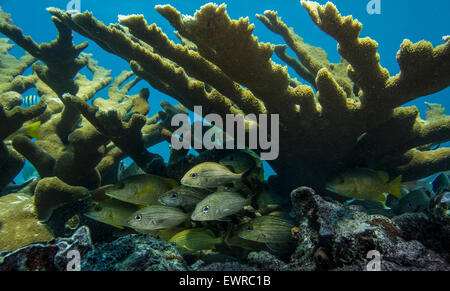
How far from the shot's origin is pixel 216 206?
212 cm

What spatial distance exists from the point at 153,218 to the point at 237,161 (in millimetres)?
1152

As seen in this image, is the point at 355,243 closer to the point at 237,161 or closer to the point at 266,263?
the point at 266,263

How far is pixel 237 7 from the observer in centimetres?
6525

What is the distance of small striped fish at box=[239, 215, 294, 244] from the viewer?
7.18 ft

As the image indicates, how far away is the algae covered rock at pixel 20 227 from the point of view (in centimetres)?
285

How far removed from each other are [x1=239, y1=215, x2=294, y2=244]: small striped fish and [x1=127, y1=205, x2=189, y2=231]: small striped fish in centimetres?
69

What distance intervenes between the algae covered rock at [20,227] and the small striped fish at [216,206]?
230cm

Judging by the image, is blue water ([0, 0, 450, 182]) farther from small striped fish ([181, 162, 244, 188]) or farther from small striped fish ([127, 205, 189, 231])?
small striped fish ([127, 205, 189, 231])

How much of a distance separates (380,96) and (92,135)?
3.78 m

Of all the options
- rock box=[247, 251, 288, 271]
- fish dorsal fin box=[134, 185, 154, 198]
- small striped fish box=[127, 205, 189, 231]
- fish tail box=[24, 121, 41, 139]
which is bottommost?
rock box=[247, 251, 288, 271]

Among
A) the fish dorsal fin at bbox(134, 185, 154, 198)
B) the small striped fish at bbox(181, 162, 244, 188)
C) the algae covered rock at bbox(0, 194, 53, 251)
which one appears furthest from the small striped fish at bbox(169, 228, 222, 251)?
the algae covered rock at bbox(0, 194, 53, 251)
